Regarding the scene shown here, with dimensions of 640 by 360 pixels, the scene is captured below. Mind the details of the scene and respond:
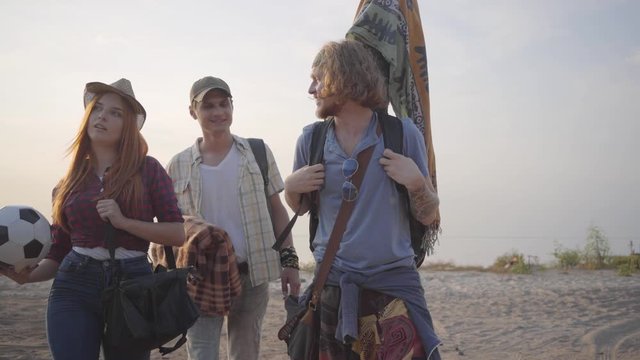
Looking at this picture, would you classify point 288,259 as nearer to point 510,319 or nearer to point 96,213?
point 96,213

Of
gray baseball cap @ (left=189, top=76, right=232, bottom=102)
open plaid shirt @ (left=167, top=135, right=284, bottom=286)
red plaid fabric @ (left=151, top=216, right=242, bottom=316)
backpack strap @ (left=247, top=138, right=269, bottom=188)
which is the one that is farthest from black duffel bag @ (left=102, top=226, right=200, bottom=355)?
gray baseball cap @ (left=189, top=76, right=232, bottom=102)

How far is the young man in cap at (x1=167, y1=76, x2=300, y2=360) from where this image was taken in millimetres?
3979

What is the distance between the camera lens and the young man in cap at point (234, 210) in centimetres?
398

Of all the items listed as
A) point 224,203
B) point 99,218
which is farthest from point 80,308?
point 224,203

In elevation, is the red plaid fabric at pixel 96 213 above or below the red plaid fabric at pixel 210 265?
above

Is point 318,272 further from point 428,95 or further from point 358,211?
point 428,95

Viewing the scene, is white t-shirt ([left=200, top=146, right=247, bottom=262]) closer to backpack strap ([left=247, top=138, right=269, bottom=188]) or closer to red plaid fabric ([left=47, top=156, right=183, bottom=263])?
backpack strap ([left=247, top=138, right=269, bottom=188])

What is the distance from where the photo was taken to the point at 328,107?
2773mm

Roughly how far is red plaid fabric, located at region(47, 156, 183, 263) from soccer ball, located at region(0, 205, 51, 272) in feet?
0.38

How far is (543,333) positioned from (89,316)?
20.8 feet

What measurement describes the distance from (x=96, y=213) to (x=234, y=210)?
110 cm

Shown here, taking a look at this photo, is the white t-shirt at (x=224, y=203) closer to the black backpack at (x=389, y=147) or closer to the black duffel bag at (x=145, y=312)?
the black duffel bag at (x=145, y=312)

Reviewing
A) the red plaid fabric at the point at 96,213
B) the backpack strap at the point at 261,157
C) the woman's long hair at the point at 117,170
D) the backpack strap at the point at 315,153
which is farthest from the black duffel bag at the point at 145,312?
the backpack strap at the point at 261,157

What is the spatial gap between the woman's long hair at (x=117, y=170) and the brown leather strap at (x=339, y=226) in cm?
115
